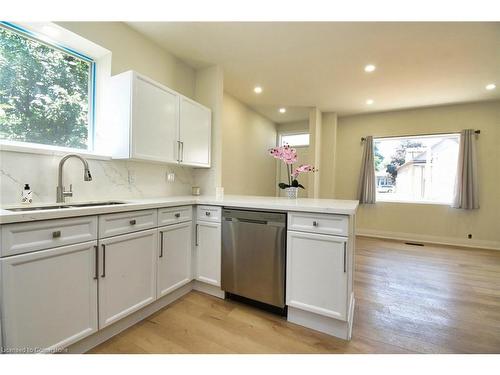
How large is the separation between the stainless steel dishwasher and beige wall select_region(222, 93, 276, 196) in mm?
2118

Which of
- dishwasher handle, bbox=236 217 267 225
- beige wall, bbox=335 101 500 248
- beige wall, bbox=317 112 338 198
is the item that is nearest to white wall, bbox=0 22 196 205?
dishwasher handle, bbox=236 217 267 225

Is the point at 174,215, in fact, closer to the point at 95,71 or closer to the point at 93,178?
the point at 93,178

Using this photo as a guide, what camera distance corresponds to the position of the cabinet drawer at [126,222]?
1.46 meters

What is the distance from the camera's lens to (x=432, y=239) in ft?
14.6

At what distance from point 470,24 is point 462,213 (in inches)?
141

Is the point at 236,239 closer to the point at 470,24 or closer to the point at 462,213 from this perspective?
the point at 470,24

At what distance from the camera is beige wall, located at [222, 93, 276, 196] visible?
4066mm

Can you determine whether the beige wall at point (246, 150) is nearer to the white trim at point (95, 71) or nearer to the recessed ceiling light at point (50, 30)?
the white trim at point (95, 71)

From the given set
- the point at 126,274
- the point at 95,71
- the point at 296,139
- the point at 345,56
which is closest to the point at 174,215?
the point at 126,274

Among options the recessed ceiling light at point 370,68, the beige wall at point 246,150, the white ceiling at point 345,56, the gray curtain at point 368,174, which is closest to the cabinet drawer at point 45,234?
the white ceiling at point 345,56

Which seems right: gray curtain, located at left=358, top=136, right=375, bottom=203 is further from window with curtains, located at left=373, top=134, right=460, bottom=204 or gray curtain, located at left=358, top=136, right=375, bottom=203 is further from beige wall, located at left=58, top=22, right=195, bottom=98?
beige wall, located at left=58, top=22, right=195, bottom=98

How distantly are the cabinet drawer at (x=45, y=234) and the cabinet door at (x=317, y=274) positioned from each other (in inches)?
54.2
